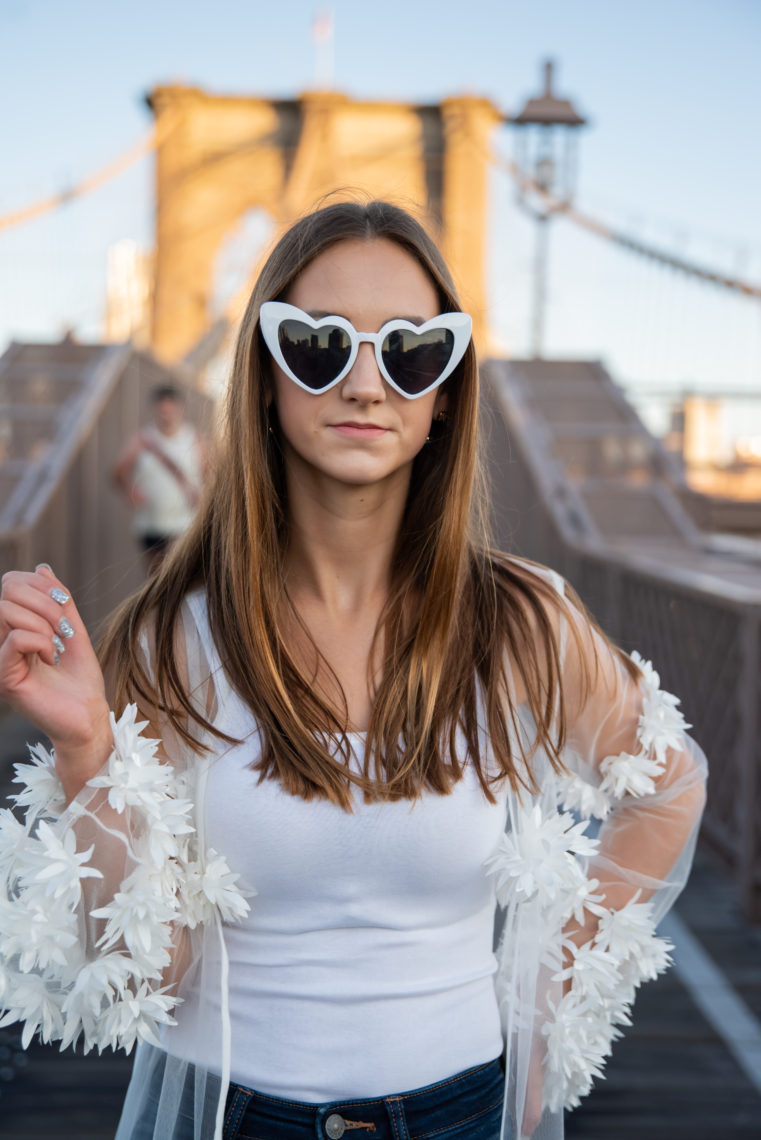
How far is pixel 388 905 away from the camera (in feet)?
3.76

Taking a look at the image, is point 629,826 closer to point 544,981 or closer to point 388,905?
point 544,981

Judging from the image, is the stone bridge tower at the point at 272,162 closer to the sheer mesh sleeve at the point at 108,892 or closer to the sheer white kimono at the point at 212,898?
the sheer white kimono at the point at 212,898

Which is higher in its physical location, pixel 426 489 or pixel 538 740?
pixel 426 489

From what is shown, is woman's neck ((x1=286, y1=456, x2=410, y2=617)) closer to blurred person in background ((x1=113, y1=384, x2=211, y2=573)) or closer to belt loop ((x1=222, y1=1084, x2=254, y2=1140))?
belt loop ((x1=222, y1=1084, x2=254, y2=1140))

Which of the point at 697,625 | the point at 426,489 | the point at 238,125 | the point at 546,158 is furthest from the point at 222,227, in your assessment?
the point at 426,489

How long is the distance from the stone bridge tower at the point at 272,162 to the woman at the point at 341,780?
2945 centimetres

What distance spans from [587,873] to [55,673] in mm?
731

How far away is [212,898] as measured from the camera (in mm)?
1132

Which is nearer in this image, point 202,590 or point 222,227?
point 202,590

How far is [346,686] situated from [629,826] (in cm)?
43

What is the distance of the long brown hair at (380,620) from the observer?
1.19m

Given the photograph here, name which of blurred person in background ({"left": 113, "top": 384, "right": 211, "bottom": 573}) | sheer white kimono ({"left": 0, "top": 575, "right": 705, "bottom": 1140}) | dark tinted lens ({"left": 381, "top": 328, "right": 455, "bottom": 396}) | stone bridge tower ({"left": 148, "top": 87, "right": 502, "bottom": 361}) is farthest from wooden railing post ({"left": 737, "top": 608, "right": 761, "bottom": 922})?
stone bridge tower ({"left": 148, "top": 87, "right": 502, "bottom": 361})

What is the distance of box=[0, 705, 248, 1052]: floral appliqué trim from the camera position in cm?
110

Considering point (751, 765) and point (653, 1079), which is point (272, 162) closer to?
point (751, 765)
